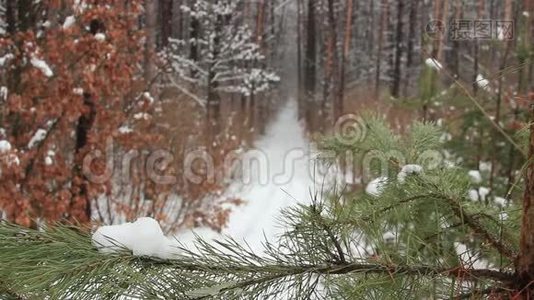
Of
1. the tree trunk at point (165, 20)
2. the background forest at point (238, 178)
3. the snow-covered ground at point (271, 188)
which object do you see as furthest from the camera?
the tree trunk at point (165, 20)

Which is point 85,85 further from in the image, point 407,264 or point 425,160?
point 407,264

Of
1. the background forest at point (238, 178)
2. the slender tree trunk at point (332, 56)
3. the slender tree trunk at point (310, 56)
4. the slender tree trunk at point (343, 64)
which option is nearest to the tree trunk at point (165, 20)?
the background forest at point (238, 178)

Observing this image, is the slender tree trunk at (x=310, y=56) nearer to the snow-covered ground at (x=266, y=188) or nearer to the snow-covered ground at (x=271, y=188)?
the snow-covered ground at (x=271, y=188)

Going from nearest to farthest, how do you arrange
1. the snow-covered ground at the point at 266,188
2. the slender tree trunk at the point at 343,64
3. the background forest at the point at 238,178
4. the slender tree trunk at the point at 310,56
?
the background forest at the point at 238,178 < the snow-covered ground at the point at 266,188 < the slender tree trunk at the point at 343,64 < the slender tree trunk at the point at 310,56

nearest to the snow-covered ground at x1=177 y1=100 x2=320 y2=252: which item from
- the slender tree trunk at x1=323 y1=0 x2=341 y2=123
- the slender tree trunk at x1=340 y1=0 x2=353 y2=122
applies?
the slender tree trunk at x1=340 y1=0 x2=353 y2=122

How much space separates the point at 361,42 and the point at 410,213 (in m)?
32.9

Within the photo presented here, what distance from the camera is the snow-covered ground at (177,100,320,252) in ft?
25.9

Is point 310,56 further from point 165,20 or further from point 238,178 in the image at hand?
point 238,178

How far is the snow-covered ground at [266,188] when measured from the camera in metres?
7.90

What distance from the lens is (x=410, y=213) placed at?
1560mm

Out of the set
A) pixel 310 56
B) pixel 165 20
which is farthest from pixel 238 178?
pixel 310 56

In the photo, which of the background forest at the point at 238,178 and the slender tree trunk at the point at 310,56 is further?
the slender tree trunk at the point at 310,56

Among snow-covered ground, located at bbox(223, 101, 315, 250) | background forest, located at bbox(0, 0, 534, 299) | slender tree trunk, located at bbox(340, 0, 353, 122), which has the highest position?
slender tree trunk, located at bbox(340, 0, 353, 122)

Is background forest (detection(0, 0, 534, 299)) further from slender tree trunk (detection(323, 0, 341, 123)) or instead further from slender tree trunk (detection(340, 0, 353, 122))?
slender tree trunk (detection(323, 0, 341, 123))
